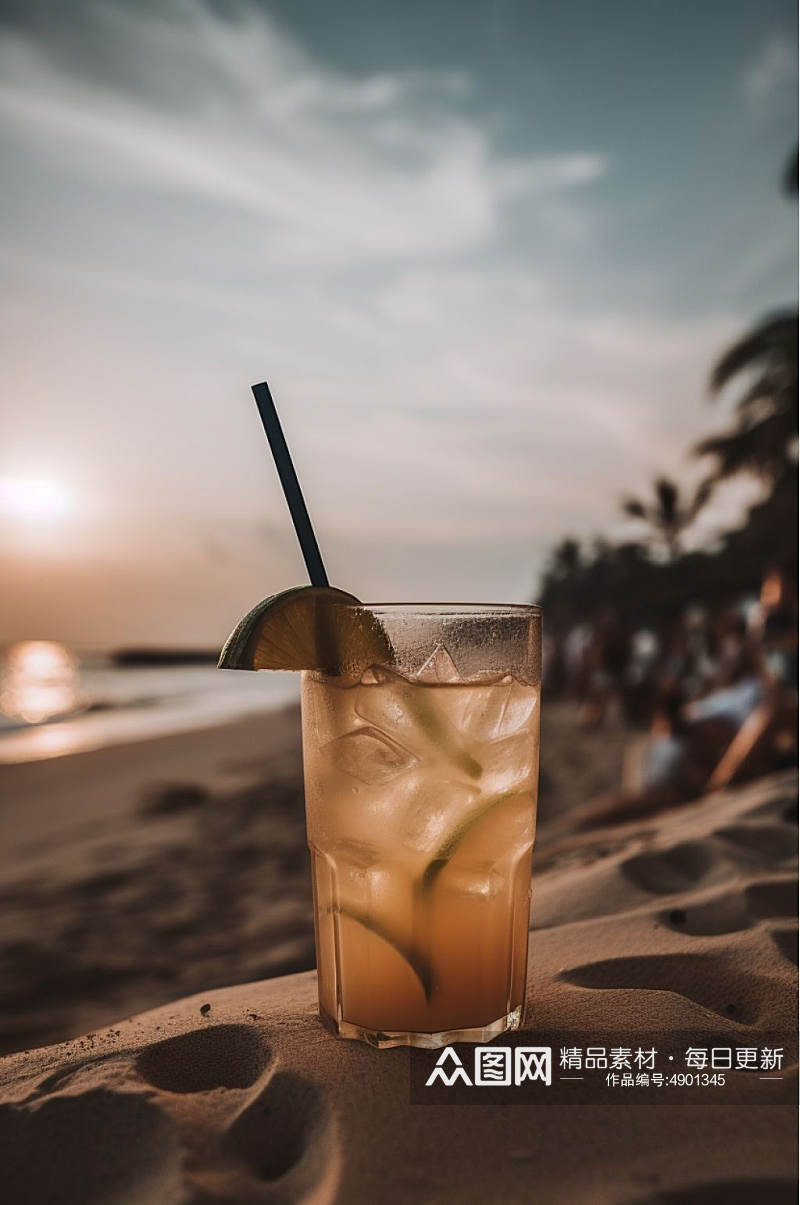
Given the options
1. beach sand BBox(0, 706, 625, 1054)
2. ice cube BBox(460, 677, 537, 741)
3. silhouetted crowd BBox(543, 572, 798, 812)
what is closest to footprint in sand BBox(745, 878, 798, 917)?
ice cube BBox(460, 677, 537, 741)

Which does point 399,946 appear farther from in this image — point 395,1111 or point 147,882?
point 147,882

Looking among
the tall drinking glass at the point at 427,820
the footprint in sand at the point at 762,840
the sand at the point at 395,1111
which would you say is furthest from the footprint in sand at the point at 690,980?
the footprint in sand at the point at 762,840

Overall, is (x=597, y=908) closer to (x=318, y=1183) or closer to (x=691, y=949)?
(x=691, y=949)

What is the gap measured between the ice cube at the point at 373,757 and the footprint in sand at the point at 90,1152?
0.61 m

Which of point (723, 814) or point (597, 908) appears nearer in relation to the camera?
point (597, 908)

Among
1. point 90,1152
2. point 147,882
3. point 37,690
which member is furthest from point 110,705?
point 90,1152

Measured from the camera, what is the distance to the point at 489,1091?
127 cm

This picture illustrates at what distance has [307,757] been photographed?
1.61 metres

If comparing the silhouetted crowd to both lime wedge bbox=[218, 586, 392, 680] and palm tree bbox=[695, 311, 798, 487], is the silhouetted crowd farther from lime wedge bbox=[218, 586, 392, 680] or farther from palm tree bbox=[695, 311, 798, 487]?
palm tree bbox=[695, 311, 798, 487]

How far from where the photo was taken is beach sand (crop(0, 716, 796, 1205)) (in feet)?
3.42

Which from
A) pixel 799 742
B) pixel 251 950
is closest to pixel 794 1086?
pixel 251 950

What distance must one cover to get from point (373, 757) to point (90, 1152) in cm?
72

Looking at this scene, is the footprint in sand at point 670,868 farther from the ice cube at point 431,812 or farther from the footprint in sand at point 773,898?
the ice cube at point 431,812

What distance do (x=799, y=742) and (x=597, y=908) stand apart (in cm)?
310
